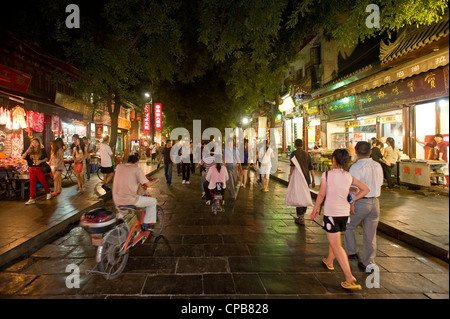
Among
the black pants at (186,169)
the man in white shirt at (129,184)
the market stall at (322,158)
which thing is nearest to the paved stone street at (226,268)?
the man in white shirt at (129,184)

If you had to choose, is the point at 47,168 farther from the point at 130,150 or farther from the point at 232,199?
the point at 130,150

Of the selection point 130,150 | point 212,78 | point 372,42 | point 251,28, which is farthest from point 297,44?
point 130,150

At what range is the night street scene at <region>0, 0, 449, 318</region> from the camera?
343 cm

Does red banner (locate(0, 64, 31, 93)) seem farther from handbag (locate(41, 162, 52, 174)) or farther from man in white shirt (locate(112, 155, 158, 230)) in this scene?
man in white shirt (locate(112, 155, 158, 230))

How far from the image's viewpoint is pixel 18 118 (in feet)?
Result: 33.1

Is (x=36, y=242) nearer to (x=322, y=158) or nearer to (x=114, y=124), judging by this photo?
(x=114, y=124)

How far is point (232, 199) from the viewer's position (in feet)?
29.1

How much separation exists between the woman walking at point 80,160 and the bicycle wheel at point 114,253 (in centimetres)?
595

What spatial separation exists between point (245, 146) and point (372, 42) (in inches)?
370

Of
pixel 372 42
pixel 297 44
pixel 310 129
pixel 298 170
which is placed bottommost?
pixel 298 170

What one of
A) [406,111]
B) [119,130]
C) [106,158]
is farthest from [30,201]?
[119,130]

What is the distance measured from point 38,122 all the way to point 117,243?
10.6 meters

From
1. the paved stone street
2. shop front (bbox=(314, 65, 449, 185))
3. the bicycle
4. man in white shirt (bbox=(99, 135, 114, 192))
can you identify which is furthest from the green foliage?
the bicycle
